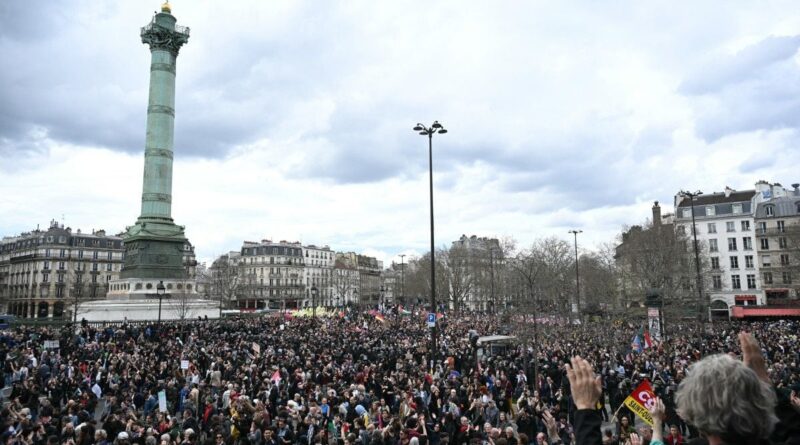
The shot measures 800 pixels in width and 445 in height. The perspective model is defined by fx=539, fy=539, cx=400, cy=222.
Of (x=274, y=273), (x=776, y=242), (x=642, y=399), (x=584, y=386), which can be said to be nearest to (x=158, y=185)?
(x=642, y=399)

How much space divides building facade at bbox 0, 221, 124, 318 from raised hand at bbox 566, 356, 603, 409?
100 metres

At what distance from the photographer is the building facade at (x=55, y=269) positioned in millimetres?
91062

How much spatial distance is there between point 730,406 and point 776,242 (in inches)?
3151

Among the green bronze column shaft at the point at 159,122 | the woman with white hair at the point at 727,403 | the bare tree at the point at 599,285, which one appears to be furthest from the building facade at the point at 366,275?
the woman with white hair at the point at 727,403

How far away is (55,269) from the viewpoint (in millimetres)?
92500

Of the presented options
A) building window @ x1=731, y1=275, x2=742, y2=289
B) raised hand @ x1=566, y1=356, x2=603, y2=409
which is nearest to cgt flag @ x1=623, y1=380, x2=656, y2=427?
raised hand @ x1=566, y1=356, x2=603, y2=409

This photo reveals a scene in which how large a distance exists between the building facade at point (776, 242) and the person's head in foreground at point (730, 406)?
74.1 meters

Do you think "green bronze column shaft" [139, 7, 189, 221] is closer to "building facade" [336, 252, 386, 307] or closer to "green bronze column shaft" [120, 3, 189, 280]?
"green bronze column shaft" [120, 3, 189, 280]

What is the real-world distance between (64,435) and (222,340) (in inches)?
809

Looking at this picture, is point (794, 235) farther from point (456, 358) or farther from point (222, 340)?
point (222, 340)

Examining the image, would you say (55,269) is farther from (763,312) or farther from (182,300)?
(763,312)

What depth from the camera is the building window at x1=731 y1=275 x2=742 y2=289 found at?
6931cm

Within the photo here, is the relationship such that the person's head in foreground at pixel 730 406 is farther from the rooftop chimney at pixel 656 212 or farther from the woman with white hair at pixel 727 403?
the rooftop chimney at pixel 656 212

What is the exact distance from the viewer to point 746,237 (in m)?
69.9
